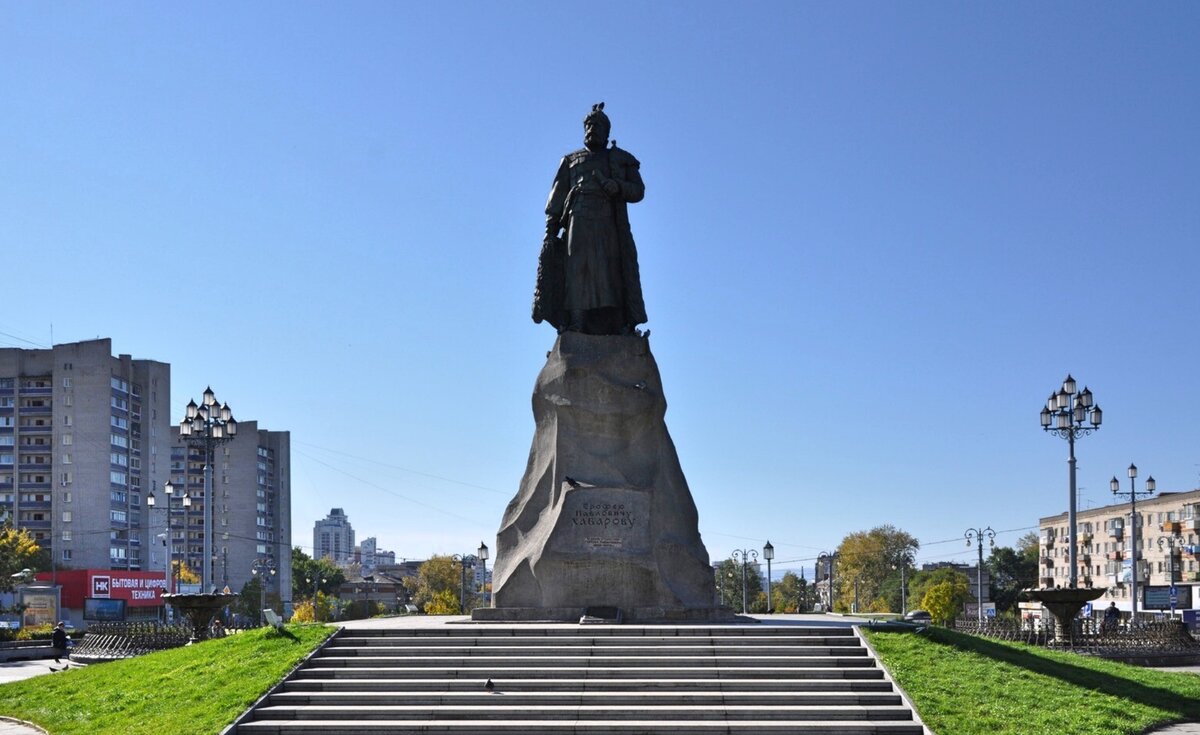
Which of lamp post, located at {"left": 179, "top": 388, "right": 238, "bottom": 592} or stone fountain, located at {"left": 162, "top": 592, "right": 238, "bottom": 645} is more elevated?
lamp post, located at {"left": 179, "top": 388, "right": 238, "bottom": 592}

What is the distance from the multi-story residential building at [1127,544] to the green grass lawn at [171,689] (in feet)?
173

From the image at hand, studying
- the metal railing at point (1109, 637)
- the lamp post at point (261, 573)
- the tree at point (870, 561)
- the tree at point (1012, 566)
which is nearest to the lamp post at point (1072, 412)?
the metal railing at point (1109, 637)

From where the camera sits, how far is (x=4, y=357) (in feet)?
270

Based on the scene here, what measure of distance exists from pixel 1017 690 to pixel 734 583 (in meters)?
61.4

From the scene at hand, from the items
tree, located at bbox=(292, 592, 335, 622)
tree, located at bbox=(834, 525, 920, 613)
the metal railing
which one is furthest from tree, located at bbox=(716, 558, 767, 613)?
the metal railing

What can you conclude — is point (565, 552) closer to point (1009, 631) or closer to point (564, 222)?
point (564, 222)

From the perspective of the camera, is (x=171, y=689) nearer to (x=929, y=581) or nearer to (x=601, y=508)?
(x=601, y=508)

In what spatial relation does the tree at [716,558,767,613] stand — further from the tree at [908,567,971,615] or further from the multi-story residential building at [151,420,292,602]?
the multi-story residential building at [151,420,292,602]

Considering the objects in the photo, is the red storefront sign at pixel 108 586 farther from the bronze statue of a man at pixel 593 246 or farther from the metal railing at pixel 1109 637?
the metal railing at pixel 1109 637

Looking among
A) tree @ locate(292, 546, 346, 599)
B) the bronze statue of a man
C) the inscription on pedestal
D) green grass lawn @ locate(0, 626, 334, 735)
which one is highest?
the bronze statue of a man

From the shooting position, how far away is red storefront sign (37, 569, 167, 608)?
67.1m

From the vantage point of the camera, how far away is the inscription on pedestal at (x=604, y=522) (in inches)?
840

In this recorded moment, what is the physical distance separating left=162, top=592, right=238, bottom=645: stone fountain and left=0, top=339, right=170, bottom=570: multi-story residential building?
57710 millimetres

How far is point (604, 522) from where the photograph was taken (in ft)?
70.3
